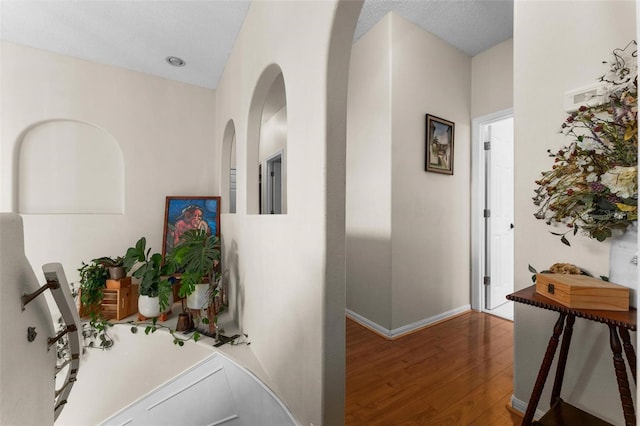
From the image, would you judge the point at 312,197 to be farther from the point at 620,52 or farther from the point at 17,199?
the point at 17,199

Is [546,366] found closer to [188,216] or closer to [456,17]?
[456,17]

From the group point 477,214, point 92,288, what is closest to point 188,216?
point 92,288

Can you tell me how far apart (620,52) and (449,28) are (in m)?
1.78

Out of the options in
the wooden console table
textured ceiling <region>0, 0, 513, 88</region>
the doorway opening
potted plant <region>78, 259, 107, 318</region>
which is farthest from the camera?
the doorway opening

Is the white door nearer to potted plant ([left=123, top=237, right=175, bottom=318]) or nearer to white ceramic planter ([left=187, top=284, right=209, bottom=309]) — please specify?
white ceramic planter ([left=187, top=284, right=209, bottom=309])

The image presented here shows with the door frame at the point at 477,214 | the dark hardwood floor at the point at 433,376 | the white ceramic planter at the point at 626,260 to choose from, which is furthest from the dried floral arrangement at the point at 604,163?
the door frame at the point at 477,214

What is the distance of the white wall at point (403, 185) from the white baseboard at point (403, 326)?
16mm

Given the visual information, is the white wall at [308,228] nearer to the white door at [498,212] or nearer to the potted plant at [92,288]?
the potted plant at [92,288]

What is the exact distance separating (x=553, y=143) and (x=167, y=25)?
293 cm

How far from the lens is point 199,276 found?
7.48 ft

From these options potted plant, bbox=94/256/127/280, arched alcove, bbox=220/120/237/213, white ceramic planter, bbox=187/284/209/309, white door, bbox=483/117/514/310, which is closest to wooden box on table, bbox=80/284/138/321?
potted plant, bbox=94/256/127/280

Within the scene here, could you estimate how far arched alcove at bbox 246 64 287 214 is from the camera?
2.19 m

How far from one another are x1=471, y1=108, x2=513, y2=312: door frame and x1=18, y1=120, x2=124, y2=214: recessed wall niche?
3894 mm

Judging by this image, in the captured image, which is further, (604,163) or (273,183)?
(273,183)
